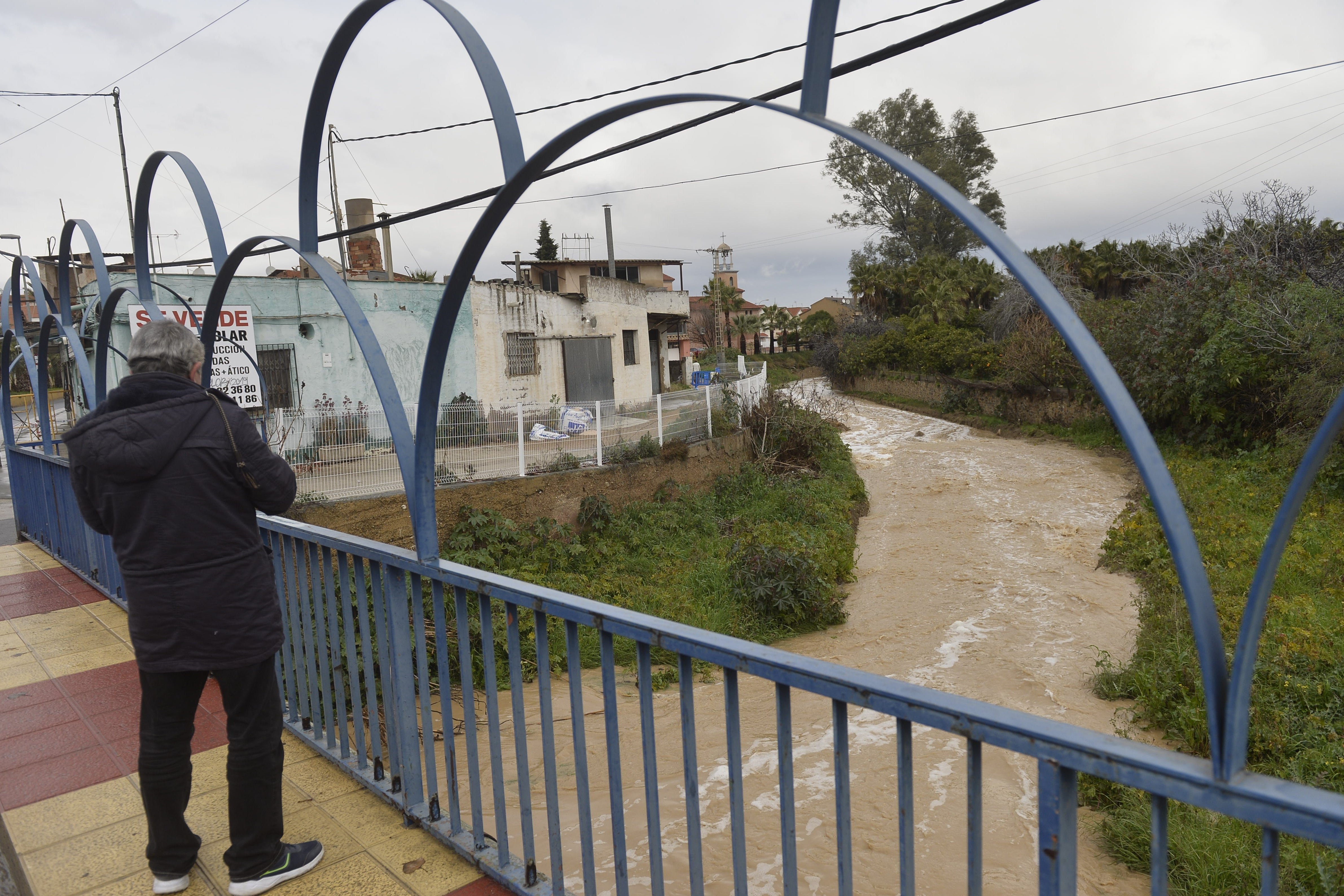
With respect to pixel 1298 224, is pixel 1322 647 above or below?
below

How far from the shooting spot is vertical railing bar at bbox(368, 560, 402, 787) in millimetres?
2844

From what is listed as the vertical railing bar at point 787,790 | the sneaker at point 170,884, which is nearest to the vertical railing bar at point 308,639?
the sneaker at point 170,884

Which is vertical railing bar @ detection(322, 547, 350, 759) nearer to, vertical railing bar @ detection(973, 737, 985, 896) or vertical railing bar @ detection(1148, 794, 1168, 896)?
vertical railing bar @ detection(973, 737, 985, 896)

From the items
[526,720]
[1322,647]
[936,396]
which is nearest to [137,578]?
[526,720]

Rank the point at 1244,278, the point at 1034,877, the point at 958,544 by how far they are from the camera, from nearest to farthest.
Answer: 1. the point at 1034,877
2. the point at 958,544
3. the point at 1244,278

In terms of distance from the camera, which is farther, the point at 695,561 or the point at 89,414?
the point at 695,561

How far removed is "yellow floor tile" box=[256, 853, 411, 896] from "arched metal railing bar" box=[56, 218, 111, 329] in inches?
154

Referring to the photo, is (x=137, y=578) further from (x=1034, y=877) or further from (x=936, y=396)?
(x=936, y=396)

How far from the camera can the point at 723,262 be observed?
8006cm

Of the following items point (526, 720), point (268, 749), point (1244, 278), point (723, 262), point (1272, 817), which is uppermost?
point (723, 262)

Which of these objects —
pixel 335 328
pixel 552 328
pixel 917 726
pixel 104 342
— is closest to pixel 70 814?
pixel 104 342

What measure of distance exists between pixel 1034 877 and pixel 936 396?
2527 cm

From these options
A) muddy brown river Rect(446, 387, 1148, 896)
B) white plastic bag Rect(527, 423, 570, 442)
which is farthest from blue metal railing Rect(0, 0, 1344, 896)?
white plastic bag Rect(527, 423, 570, 442)

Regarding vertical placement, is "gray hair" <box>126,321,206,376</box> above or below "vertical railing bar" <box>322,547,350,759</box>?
above
